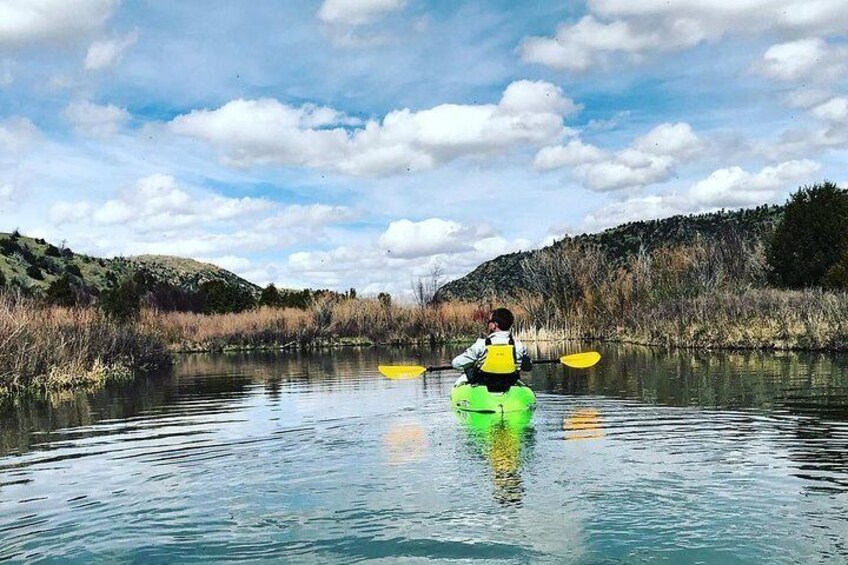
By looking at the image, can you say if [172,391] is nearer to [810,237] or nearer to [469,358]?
[469,358]

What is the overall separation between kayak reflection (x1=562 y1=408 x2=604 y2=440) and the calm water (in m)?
0.06

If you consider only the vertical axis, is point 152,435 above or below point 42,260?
below

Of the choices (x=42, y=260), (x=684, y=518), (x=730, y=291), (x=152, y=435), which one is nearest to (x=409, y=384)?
(x=152, y=435)

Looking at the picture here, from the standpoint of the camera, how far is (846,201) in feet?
123

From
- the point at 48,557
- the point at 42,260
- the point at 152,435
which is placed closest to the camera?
the point at 48,557

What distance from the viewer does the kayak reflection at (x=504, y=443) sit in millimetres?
8258

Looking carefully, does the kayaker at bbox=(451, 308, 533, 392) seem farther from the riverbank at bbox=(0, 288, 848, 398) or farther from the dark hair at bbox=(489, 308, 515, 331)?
the riverbank at bbox=(0, 288, 848, 398)

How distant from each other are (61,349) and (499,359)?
53.1 ft

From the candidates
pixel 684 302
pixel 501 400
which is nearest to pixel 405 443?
pixel 501 400

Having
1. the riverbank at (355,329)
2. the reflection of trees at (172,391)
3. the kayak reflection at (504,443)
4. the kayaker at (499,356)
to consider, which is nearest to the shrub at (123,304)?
the riverbank at (355,329)

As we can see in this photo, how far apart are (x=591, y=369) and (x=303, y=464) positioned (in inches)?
593

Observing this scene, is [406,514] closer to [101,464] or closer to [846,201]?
[101,464]

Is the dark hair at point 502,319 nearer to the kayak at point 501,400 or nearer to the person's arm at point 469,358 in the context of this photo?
the person's arm at point 469,358

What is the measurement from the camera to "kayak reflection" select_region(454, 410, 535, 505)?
8.26 meters
